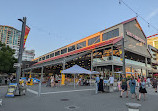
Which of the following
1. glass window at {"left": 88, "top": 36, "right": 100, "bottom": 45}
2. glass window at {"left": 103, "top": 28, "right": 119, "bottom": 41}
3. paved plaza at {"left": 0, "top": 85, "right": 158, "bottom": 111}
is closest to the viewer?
paved plaza at {"left": 0, "top": 85, "right": 158, "bottom": 111}

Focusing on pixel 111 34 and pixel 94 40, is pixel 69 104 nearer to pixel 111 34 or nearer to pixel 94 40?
pixel 111 34

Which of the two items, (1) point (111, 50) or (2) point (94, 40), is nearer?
(1) point (111, 50)

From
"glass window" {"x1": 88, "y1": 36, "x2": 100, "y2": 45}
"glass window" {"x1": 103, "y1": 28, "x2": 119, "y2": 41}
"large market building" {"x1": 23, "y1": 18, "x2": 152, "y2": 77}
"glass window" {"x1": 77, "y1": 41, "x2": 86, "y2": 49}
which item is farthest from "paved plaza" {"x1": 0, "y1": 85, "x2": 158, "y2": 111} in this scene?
"glass window" {"x1": 77, "y1": 41, "x2": 86, "y2": 49}

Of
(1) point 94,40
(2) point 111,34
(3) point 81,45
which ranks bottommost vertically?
(3) point 81,45

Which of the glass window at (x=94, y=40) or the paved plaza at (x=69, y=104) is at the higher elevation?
the glass window at (x=94, y=40)

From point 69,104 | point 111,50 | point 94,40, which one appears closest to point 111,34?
point 111,50

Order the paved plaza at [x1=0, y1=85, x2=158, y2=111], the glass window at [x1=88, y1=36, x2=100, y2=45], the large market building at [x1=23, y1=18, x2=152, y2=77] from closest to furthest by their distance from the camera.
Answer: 1. the paved plaza at [x1=0, y1=85, x2=158, y2=111]
2. the large market building at [x1=23, y1=18, x2=152, y2=77]
3. the glass window at [x1=88, y1=36, x2=100, y2=45]

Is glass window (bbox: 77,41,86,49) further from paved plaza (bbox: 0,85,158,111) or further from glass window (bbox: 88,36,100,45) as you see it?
paved plaza (bbox: 0,85,158,111)

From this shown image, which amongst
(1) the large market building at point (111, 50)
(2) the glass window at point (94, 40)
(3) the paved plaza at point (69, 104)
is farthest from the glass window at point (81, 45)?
(3) the paved plaza at point (69, 104)

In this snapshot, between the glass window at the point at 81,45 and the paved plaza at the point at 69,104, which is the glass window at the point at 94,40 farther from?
the paved plaza at the point at 69,104

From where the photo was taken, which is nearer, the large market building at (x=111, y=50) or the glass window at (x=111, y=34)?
the large market building at (x=111, y=50)

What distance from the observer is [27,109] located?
5.56 m

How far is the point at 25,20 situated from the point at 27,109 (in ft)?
25.0

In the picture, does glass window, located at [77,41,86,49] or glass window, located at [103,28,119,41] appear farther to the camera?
glass window, located at [77,41,86,49]
